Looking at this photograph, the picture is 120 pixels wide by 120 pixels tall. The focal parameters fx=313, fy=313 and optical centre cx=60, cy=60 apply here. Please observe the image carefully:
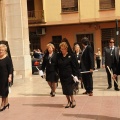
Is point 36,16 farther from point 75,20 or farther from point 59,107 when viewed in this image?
point 59,107

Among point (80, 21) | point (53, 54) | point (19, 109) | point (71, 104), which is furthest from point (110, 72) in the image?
point (80, 21)

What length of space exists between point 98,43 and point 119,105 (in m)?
20.5

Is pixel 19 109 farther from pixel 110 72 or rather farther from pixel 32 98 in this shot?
pixel 110 72

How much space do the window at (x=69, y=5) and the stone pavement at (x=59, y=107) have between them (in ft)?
60.2

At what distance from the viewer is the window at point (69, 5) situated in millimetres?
28188

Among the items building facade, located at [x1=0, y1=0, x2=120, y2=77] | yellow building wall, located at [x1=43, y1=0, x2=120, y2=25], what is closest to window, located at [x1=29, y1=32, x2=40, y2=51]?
building facade, located at [x1=0, y1=0, x2=120, y2=77]

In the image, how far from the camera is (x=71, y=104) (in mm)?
7879

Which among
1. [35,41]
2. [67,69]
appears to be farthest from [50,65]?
[35,41]

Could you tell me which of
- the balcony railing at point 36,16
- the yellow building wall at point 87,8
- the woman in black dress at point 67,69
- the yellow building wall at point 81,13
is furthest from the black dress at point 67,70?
the balcony railing at point 36,16

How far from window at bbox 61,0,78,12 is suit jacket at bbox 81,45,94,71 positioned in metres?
19.1

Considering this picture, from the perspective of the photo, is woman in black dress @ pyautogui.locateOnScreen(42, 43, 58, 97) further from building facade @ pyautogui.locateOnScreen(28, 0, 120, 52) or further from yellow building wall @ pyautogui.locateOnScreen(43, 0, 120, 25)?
yellow building wall @ pyautogui.locateOnScreen(43, 0, 120, 25)

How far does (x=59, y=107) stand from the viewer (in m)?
7.98

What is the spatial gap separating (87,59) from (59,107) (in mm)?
2235

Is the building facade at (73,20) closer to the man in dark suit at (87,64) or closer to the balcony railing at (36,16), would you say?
the balcony railing at (36,16)
